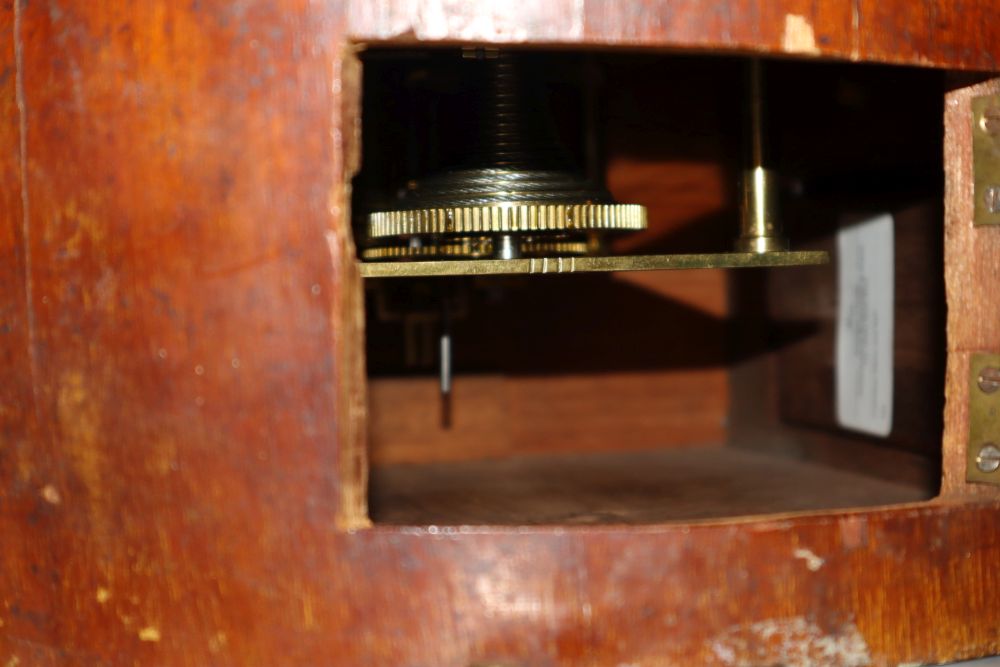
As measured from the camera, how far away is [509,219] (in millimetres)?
1007

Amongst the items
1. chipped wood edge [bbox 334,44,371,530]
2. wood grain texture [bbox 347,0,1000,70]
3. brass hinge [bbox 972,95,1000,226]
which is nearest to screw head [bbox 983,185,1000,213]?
brass hinge [bbox 972,95,1000,226]

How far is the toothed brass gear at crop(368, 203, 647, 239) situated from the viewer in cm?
101

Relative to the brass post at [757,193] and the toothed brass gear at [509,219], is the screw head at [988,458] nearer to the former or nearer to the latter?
the brass post at [757,193]

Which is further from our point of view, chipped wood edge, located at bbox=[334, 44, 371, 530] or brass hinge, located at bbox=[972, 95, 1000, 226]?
brass hinge, located at bbox=[972, 95, 1000, 226]

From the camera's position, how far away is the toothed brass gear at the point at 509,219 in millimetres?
1008

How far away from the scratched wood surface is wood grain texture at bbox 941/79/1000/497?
111mm

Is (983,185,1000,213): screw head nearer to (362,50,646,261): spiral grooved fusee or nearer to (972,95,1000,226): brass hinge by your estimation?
(972,95,1000,226): brass hinge

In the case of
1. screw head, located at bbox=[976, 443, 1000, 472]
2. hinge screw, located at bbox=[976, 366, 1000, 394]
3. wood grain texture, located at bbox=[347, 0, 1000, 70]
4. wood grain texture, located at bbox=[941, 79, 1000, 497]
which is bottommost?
screw head, located at bbox=[976, 443, 1000, 472]

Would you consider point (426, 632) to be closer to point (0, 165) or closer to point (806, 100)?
point (0, 165)

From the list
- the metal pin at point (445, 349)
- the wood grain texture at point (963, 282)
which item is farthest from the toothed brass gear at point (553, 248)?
the wood grain texture at point (963, 282)

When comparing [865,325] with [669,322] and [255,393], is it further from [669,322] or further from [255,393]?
[255,393]

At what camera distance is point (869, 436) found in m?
1.37

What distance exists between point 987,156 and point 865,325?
1.33 ft

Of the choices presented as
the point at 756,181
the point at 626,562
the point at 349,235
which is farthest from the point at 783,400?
Answer: the point at 349,235
